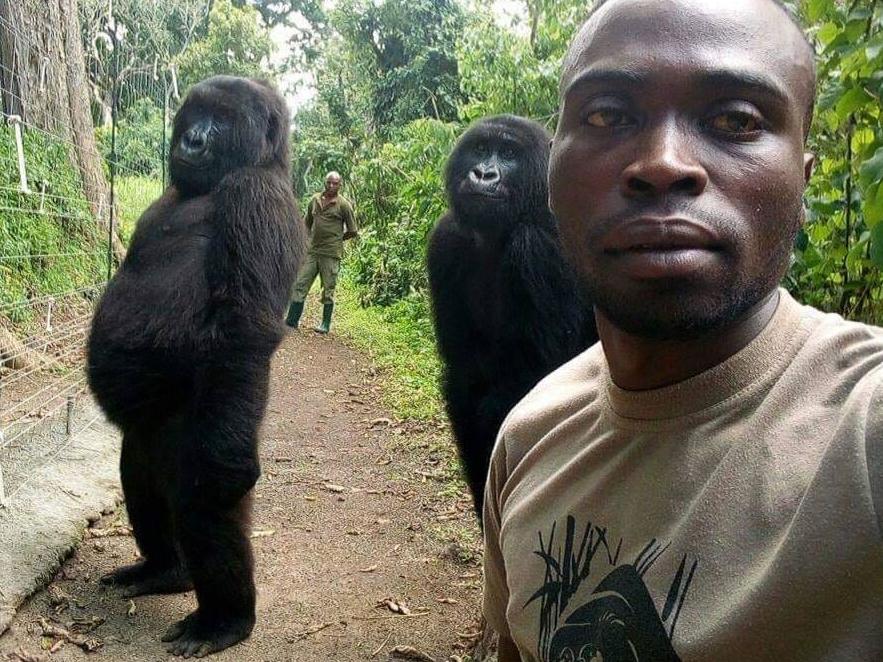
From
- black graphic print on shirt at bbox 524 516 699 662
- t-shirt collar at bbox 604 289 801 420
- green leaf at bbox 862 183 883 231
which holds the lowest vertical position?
black graphic print on shirt at bbox 524 516 699 662

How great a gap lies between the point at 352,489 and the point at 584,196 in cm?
488

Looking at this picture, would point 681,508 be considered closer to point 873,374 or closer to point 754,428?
point 754,428

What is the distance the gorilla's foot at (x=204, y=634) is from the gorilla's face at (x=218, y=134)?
1992 millimetres

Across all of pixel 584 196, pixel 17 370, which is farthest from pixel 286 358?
pixel 584 196

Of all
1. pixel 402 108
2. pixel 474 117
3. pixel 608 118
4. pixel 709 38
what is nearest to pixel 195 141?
pixel 608 118

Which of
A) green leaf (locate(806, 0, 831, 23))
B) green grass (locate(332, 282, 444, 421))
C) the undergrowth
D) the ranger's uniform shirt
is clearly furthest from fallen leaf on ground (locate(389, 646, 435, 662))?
the ranger's uniform shirt

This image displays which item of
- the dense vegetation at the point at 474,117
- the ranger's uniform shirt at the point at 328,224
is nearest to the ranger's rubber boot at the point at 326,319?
the ranger's uniform shirt at the point at 328,224

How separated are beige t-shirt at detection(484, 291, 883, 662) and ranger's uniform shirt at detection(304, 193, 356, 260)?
34.8 ft

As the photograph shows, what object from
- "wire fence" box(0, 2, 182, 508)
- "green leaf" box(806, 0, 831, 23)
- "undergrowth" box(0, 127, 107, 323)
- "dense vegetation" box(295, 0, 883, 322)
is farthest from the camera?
"undergrowth" box(0, 127, 107, 323)

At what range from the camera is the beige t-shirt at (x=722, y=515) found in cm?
89

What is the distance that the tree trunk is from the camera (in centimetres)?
614

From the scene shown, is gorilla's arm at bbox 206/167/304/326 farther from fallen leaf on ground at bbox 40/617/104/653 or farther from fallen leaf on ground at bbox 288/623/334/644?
fallen leaf on ground at bbox 40/617/104/653

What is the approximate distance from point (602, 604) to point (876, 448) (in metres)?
0.40

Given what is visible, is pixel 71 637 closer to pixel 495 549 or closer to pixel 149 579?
pixel 149 579
